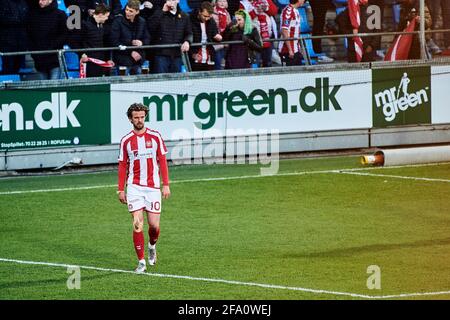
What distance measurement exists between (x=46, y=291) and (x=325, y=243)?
13.1ft

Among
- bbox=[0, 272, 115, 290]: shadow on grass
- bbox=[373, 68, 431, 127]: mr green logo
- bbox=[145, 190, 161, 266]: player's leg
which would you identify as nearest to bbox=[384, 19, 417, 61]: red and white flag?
bbox=[373, 68, 431, 127]: mr green logo

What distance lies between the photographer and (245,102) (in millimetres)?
21375

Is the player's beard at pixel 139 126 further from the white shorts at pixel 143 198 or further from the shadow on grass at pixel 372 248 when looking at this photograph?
the shadow on grass at pixel 372 248

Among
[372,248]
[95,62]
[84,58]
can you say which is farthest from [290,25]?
[372,248]

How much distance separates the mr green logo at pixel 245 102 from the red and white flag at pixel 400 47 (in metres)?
1.58

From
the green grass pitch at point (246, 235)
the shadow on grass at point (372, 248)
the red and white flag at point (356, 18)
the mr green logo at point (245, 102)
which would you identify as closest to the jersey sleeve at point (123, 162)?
the green grass pitch at point (246, 235)

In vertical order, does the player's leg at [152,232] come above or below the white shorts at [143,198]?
below

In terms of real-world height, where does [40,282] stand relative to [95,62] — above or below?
below

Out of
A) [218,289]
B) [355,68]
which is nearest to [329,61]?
[355,68]

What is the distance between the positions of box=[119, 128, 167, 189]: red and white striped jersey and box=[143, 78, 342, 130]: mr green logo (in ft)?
25.4

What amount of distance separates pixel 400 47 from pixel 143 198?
37.2 ft

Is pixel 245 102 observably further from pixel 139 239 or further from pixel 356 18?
pixel 139 239

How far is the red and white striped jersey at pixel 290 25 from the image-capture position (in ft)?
72.6

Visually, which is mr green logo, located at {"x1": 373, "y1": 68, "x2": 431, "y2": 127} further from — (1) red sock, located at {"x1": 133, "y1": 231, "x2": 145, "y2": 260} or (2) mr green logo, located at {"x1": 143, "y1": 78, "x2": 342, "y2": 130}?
(1) red sock, located at {"x1": 133, "y1": 231, "x2": 145, "y2": 260}
